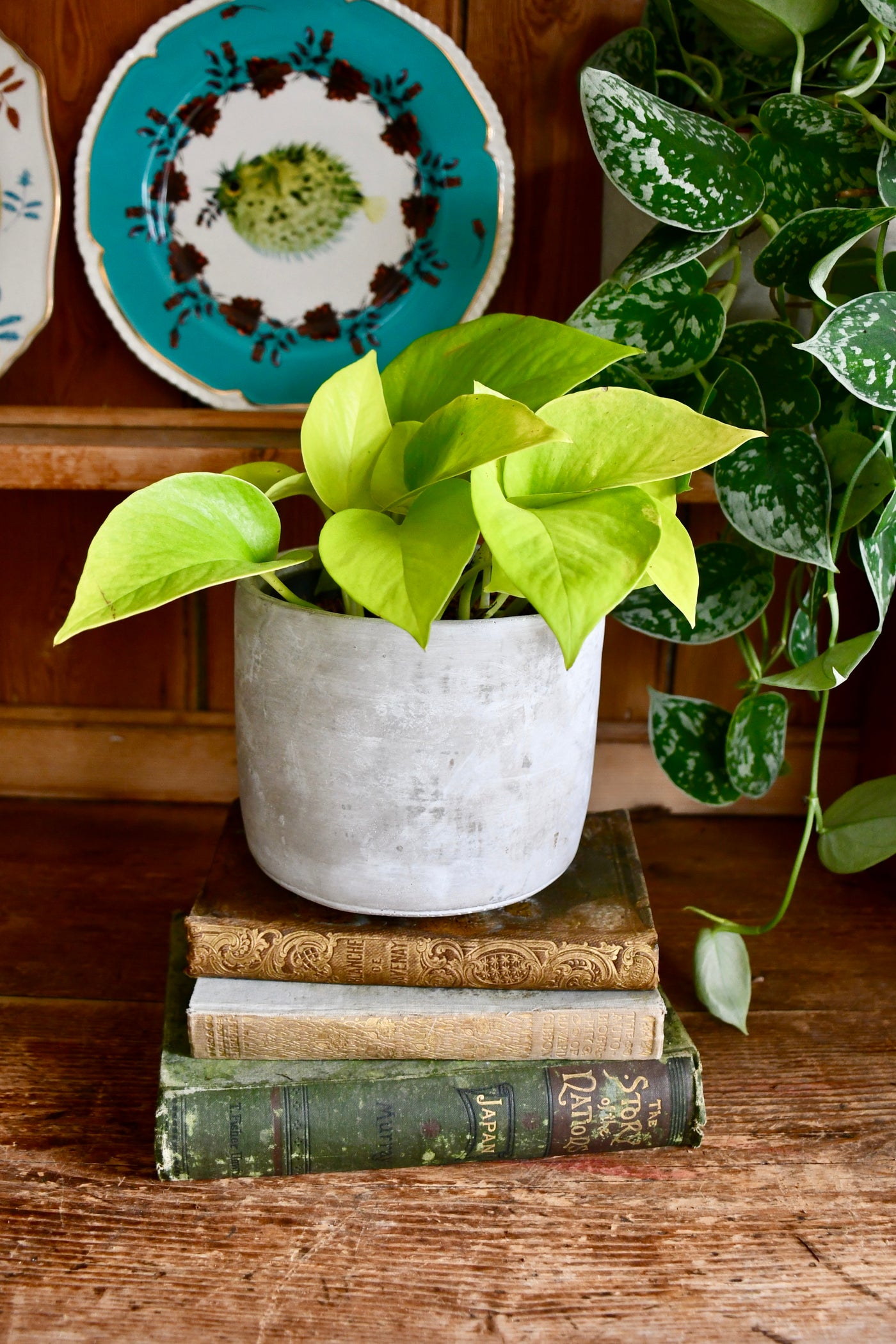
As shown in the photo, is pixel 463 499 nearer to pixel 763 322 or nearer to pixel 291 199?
pixel 763 322

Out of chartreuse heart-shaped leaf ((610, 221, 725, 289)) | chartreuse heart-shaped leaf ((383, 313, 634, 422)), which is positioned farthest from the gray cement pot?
chartreuse heart-shaped leaf ((610, 221, 725, 289))

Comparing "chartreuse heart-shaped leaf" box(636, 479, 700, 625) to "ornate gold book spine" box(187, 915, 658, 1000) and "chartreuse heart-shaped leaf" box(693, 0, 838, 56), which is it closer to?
"ornate gold book spine" box(187, 915, 658, 1000)

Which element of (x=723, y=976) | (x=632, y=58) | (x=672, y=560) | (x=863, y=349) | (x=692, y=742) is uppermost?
(x=632, y=58)

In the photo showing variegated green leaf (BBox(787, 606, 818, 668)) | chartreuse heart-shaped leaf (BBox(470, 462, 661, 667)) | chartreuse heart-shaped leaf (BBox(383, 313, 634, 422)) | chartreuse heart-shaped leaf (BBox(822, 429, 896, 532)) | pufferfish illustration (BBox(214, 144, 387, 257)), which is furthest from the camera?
pufferfish illustration (BBox(214, 144, 387, 257))

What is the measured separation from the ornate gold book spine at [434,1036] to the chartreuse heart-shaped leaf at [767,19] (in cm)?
62

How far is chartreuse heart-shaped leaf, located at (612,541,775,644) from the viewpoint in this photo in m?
0.78

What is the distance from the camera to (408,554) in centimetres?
50

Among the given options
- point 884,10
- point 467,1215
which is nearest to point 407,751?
point 467,1215

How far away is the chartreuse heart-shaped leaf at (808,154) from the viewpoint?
66 centimetres

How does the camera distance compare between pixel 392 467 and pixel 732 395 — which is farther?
pixel 732 395

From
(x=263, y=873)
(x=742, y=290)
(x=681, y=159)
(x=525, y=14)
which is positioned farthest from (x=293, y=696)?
(x=525, y=14)

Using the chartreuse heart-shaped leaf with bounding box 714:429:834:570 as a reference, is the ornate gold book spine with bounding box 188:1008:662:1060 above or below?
below

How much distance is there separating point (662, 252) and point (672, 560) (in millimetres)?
235

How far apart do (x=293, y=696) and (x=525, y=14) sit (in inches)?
24.8
